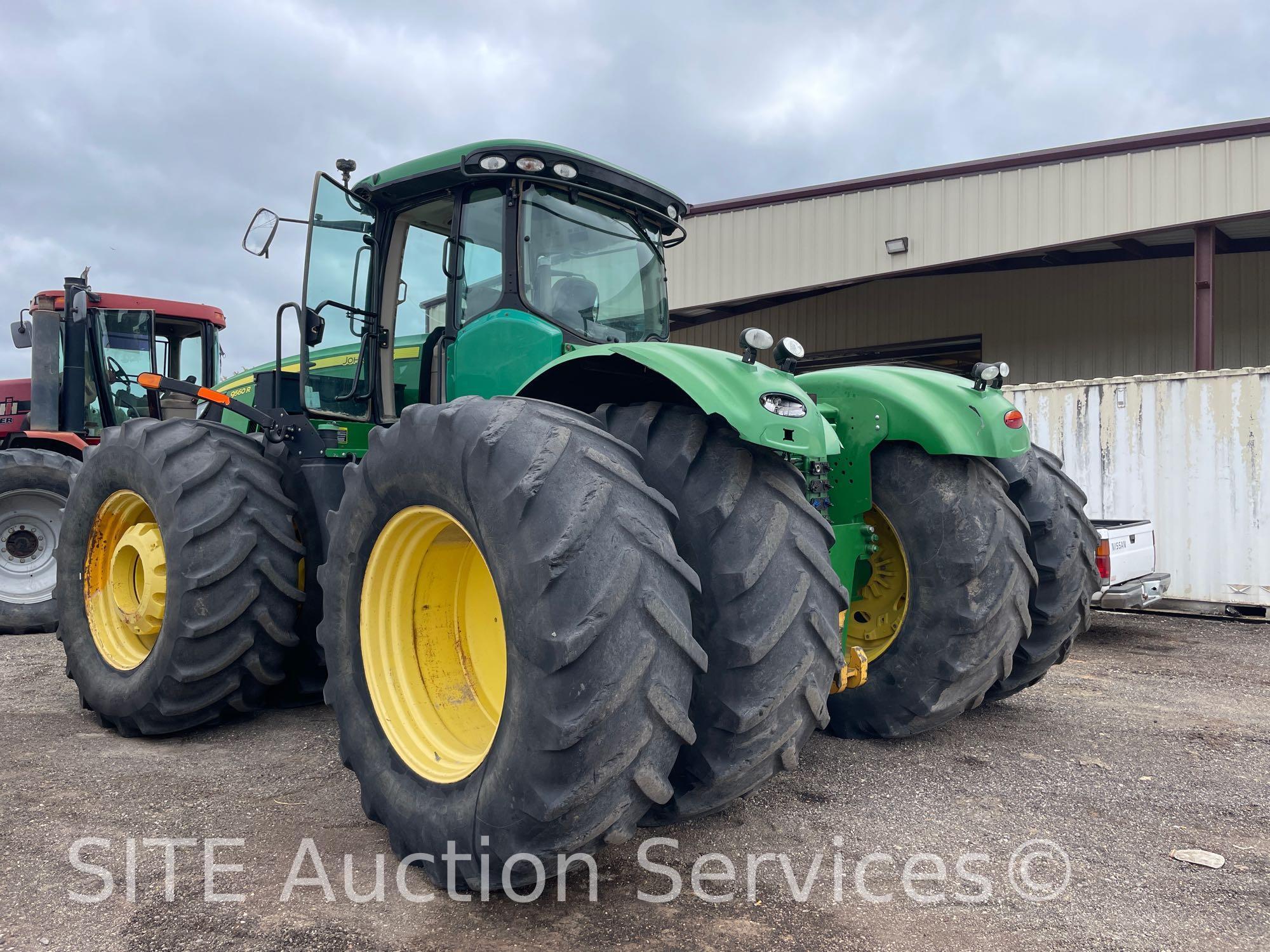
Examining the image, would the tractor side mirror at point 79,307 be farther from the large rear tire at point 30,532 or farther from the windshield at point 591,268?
the windshield at point 591,268

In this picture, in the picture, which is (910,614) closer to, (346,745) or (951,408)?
(951,408)

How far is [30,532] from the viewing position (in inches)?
275

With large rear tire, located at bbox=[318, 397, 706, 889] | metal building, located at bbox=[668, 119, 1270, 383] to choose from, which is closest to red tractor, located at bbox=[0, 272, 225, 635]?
large rear tire, located at bbox=[318, 397, 706, 889]

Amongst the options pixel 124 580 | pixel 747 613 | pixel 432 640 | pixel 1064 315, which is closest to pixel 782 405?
pixel 747 613

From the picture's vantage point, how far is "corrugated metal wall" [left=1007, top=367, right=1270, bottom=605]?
7898 mm

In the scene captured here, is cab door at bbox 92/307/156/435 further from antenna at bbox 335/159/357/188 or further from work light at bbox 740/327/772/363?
work light at bbox 740/327/772/363

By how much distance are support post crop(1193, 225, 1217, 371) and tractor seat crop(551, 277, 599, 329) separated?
31.6 feet

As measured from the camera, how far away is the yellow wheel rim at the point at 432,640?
9.09 ft

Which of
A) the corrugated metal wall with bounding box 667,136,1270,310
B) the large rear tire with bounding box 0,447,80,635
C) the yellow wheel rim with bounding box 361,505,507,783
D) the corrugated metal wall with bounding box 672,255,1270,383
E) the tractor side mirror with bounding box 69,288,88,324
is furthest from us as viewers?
the corrugated metal wall with bounding box 672,255,1270,383

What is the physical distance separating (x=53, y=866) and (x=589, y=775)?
1723 mm

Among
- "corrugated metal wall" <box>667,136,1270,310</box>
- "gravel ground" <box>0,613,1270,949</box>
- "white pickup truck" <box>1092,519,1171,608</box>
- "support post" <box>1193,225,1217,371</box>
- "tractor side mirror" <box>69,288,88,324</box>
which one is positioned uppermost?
"corrugated metal wall" <box>667,136,1270,310</box>

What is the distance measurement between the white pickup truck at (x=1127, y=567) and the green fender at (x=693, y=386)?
176 inches

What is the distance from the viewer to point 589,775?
2098 mm

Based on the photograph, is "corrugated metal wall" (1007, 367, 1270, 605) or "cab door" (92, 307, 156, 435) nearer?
"cab door" (92, 307, 156, 435)
